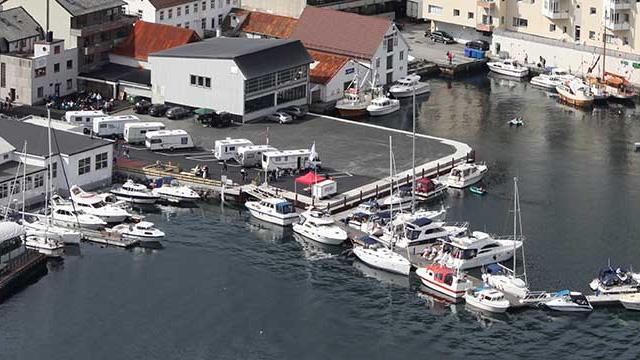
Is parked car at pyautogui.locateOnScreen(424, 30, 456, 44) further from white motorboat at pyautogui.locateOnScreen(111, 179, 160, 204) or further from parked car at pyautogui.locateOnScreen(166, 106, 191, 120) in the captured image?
white motorboat at pyautogui.locateOnScreen(111, 179, 160, 204)

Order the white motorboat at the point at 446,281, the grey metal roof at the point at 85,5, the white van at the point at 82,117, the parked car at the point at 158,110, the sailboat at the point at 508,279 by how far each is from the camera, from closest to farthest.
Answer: the sailboat at the point at 508,279, the white motorboat at the point at 446,281, the white van at the point at 82,117, the parked car at the point at 158,110, the grey metal roof at the point at 85,5

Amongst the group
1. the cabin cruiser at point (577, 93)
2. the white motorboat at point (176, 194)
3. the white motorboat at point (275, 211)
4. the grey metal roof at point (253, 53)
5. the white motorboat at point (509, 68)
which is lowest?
the white motorboat at point (275, 211)

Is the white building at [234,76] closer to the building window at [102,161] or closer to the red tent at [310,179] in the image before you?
the red tent at [310,179]

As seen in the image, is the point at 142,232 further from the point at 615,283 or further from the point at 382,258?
the point at 615,283

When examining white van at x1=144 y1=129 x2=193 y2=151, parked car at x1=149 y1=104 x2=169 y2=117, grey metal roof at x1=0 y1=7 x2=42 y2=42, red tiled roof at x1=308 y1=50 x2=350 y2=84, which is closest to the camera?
white van at x1=144 y1=129 x2=193 y2=151

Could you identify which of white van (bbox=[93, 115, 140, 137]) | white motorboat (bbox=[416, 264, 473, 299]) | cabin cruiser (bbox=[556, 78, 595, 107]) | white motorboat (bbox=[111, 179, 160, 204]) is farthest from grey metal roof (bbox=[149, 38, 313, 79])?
white motorboat (bbox=[416, 264, 473, 299])

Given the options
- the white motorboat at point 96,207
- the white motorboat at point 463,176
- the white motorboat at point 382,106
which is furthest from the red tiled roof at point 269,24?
the white motorboat at point 96,207

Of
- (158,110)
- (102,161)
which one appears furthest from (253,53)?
(102,161)
